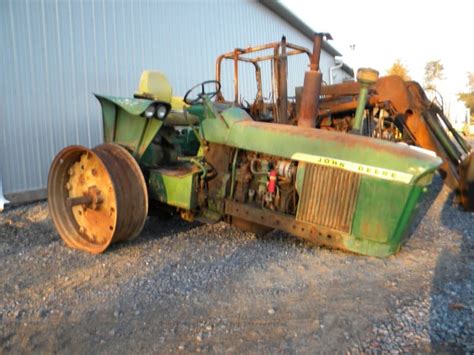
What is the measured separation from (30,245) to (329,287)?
9.06 feet

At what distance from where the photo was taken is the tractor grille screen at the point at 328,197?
3.28 m

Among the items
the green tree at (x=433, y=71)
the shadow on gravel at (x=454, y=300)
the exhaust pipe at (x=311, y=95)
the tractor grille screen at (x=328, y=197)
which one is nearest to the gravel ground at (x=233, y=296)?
the shadow on gravel at (x=454, y=300)

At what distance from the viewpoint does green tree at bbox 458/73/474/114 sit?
139 feet

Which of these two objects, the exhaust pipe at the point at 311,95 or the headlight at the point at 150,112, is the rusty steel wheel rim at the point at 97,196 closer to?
the headlight at the point at 150,112

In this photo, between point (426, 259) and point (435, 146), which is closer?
point (426, 259)

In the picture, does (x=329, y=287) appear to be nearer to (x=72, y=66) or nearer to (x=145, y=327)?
(x=145, y=327)

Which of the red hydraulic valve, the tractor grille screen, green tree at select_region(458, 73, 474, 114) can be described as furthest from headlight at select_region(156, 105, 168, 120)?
green tree at select_region(458, 73, 474, 114)

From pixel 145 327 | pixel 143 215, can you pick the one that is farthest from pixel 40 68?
pixel 145 327

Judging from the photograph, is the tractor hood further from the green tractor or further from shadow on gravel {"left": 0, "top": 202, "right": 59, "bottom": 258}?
shadow on gravel {"left": 0, "top": 202, "right": 59, "bottom": 258}

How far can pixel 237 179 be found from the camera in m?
3.80

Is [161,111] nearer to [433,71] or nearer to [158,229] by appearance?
[158,229]

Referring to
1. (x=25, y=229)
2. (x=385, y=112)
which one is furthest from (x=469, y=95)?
(x=25, y=229)

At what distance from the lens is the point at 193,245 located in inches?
157

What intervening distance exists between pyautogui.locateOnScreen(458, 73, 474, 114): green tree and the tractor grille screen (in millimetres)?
41390
